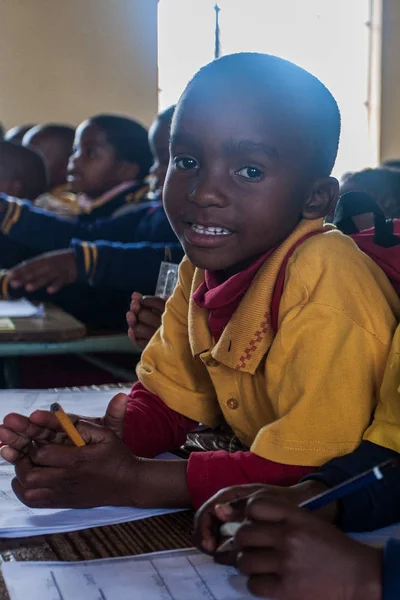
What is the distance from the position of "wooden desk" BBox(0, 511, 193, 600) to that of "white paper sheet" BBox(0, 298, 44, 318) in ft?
3.87

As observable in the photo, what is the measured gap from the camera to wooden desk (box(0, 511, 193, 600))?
1.91 ft

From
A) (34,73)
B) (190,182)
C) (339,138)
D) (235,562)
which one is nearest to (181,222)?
(190,182)

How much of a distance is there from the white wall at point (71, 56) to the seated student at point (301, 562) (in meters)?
5.37

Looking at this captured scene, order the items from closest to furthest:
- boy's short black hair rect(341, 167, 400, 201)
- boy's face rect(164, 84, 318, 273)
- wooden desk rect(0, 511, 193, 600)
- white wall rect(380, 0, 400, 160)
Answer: wooden desk rect(0, 511, 193, 600) → boy's face rect(164, 84, 318, 273) → boy's short black hair rect(341, 167, 400, 201) → white wall rect(380, 0, 400, 160)

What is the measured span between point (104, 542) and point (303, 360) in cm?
22

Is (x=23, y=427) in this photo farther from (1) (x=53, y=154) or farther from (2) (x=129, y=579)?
(1) (x=53, y=154)

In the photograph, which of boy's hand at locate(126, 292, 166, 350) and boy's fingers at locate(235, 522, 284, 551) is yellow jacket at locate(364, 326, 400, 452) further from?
boy's hand at locate(126, 292, 166, 350)

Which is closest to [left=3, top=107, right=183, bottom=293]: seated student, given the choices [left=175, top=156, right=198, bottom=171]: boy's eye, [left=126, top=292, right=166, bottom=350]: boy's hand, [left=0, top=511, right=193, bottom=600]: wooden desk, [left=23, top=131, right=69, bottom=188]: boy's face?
[left=126, top=292, right=166, bottom=350]: boy's hand

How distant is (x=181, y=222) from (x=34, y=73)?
5.09 metres

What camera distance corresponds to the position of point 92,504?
0.67 m

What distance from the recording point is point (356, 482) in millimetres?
496

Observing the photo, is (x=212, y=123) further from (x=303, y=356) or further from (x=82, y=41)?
(x=82, y=41)

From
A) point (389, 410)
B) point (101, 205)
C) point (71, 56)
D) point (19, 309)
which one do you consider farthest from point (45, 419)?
point (71, 56)

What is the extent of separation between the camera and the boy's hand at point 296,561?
Answer: 49 cm
